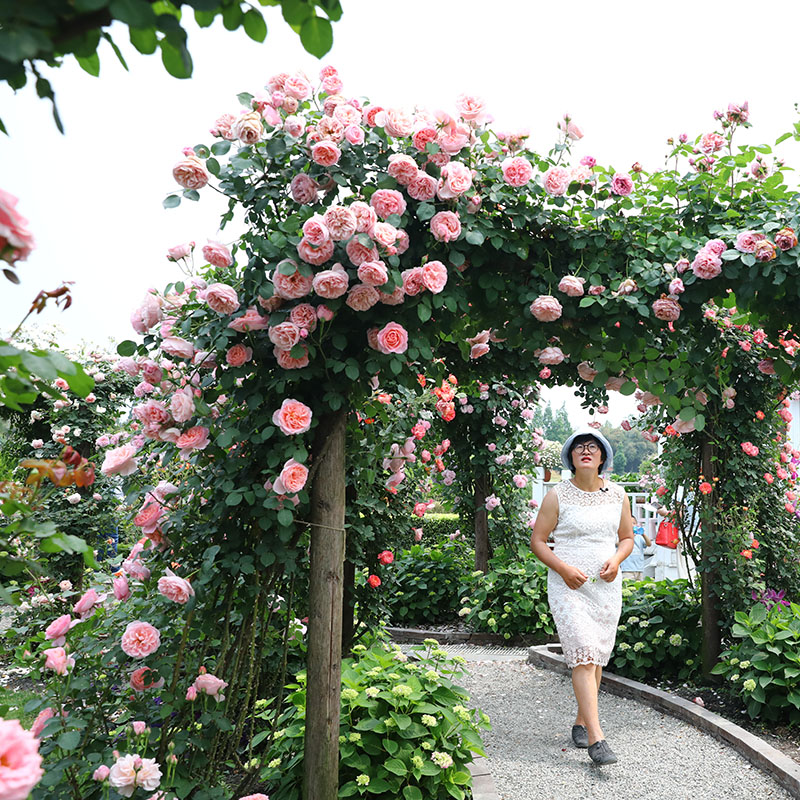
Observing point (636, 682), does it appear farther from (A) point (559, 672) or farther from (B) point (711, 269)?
(B) point (711, 269)

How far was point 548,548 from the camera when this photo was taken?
388 centimetres

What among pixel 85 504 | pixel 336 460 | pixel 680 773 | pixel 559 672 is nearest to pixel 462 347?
pixel 336 460

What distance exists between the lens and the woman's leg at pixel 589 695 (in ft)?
12.0

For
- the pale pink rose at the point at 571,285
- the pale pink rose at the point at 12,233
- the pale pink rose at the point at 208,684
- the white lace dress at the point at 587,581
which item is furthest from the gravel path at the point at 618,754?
the pale pink rose at the point at 12,233

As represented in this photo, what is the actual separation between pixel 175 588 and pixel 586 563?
2.25m

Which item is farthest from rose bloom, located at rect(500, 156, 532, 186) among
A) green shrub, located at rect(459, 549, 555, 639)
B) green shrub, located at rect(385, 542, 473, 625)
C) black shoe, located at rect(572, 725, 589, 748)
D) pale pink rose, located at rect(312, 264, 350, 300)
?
green shrub, located at rect(385, 542, 473, 625)

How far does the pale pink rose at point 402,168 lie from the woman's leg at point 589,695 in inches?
98.7

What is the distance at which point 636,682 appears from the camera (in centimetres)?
497

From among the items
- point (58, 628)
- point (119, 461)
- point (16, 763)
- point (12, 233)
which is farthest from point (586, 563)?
point (12, 233)

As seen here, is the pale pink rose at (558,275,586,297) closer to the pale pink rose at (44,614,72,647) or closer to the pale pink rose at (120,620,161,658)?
the pale pink rose at (120,620,161,658)

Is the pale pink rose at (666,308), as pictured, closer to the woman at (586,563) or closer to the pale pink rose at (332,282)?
the woman at (586,563)

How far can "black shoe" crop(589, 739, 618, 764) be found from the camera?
3.63 meters

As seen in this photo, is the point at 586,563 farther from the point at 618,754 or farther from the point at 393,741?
the point at 393,741

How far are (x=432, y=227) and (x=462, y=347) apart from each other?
70cm
